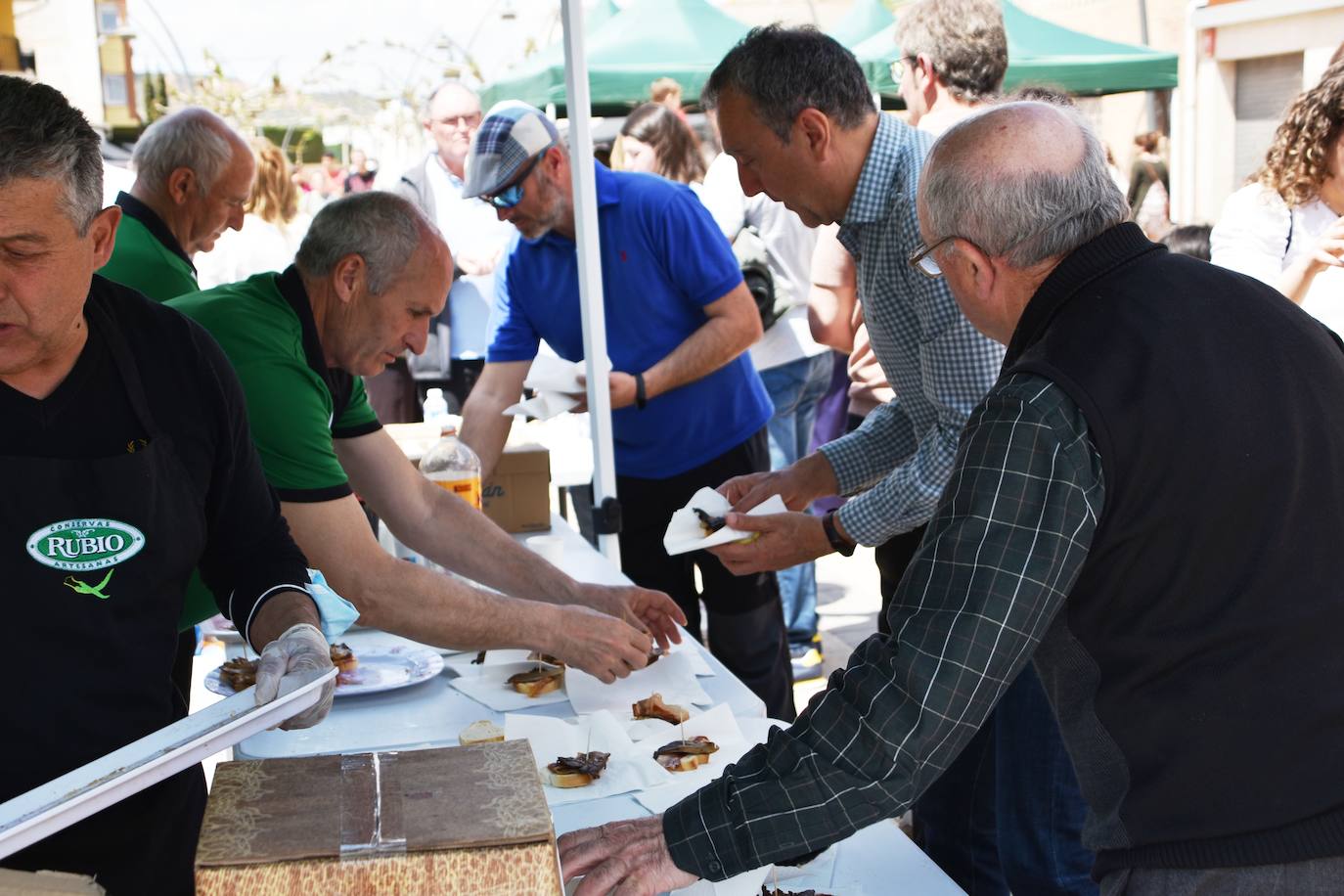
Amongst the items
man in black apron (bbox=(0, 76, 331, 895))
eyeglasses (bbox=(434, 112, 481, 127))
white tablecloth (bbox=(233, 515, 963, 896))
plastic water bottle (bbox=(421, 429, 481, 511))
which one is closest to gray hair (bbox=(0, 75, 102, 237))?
man in black apron (bbox=(0, 76, 331, 895))

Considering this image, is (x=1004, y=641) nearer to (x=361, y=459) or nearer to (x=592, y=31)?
(x=361, y=459)

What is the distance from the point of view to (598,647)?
2061mm

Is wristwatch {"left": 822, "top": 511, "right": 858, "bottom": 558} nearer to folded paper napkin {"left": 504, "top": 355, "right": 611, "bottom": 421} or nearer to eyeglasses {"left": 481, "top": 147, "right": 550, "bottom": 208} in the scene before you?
folded paper napkin {"left": 504, "top": 355, "right": 611, "bottom": 421}

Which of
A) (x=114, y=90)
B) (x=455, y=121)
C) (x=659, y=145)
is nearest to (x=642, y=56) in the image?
(x=455, y=121)

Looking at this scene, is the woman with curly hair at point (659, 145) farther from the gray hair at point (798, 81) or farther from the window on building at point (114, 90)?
the window on building at point (114, 90)

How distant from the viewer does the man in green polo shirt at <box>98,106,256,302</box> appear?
11.3 ft

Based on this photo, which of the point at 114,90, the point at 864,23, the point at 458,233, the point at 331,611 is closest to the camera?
the point at 331,611

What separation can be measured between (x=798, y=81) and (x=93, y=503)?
152 centimetres

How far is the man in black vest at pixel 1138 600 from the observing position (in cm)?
121

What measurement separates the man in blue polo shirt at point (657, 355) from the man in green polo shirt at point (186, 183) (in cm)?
79

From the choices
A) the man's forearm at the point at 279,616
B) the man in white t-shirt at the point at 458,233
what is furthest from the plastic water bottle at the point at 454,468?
the man in white t-shirt at the point at 458,233

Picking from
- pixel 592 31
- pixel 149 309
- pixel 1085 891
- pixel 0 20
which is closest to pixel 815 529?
pixel 1085 891

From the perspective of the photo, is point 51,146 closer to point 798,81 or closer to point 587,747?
point 587,747

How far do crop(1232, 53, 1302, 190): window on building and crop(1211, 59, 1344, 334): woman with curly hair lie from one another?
34.8ft
